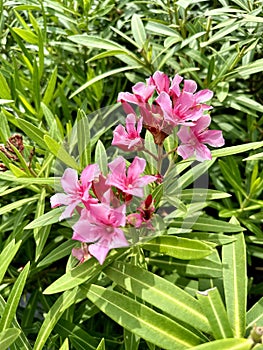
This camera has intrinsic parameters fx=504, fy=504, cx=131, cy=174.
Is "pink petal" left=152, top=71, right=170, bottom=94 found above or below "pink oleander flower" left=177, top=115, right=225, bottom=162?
above

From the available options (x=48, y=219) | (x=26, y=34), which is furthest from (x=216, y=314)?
(x=26, y=34)

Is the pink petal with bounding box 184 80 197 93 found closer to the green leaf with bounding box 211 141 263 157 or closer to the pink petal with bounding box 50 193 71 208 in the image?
the green leaf with bounding box 211 141 263 157

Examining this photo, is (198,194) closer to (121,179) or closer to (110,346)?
(121,179)

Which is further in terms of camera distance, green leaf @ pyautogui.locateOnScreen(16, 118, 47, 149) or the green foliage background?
green leaf @ pyautogui.locateOnScreen(16, 118, 47, 149)

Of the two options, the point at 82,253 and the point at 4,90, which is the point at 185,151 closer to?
the point at 82,253

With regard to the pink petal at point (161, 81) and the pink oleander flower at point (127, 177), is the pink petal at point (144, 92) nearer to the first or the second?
the pink petal at point (161, 81)

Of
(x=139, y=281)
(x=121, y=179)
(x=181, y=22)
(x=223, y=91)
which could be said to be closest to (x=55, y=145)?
(x=121, y=179)

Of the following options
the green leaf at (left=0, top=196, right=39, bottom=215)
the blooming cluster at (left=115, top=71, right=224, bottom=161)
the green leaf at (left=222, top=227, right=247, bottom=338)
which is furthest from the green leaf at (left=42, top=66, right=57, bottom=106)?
the green leaf at (left=222, top=227, right=247, bottom=338)

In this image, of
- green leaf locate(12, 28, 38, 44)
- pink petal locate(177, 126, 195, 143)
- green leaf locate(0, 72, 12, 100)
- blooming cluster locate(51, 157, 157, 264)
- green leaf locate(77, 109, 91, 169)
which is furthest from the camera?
green leaf locate(12, 28, 38, 44)

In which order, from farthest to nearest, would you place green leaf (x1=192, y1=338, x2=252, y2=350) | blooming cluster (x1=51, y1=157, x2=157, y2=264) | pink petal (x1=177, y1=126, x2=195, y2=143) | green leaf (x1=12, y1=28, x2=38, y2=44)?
green leaf (x1=12, y1=28, x2=38, y2=44) < pink petal (x1=177, y1=126, x2=195, y2=143) < blooming cluster (x1=51, y1=157, x2=157, y2=264) < green leaf (x1=192, y1=338, x2=252, y2=350)
